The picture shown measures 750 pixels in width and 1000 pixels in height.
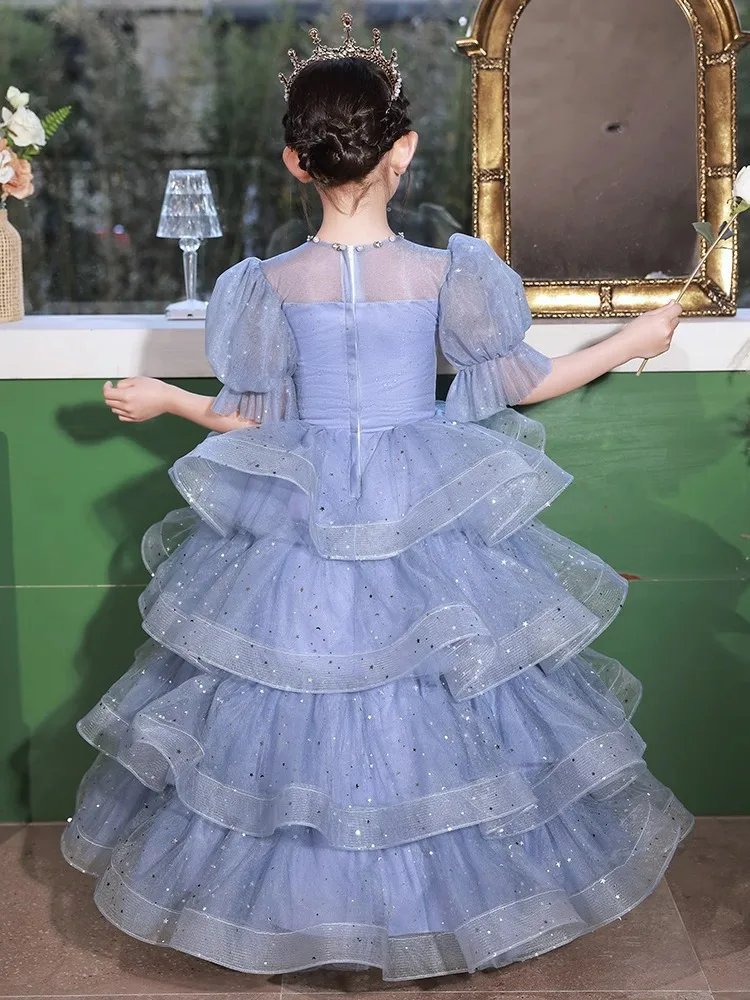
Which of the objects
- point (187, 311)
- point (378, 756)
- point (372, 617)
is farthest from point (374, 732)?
point (187, 311)

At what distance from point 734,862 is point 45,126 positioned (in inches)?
63.0

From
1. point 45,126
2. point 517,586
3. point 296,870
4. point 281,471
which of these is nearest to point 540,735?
point 517,586

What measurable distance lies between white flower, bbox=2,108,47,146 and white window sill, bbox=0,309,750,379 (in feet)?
0.98

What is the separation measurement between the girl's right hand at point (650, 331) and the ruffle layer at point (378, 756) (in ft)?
1.61

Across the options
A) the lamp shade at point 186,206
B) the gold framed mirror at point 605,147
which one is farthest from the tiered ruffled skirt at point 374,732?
the lamp shade at point 186,206

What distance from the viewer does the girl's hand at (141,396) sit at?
190 cm

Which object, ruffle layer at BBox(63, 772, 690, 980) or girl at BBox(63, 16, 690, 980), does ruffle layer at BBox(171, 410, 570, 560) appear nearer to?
girl at BBox(63, 16, 690, 980)

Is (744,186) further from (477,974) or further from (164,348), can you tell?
(477,974)

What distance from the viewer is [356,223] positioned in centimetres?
179

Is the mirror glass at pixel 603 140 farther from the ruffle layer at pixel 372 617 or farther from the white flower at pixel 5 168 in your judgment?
the white flower at pixel 5 168

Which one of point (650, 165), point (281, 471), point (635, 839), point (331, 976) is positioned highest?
point (650, 165)

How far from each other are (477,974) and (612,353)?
0.85 m

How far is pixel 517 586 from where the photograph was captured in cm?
178

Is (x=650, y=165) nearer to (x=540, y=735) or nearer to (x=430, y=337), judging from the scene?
(x=430, y=337)
